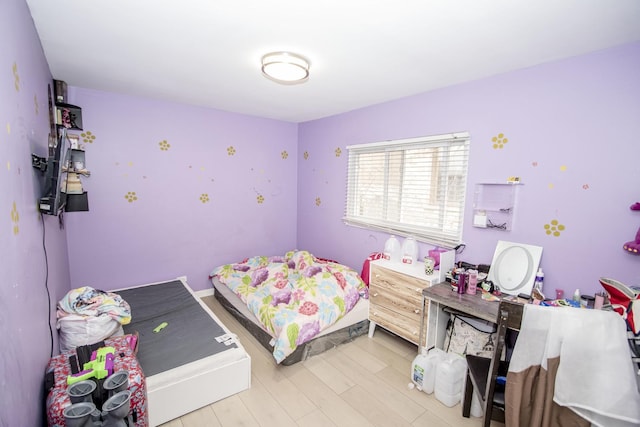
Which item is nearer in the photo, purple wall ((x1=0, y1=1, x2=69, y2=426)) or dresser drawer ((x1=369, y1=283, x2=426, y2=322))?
purple wall ((x1=0, y1=1, x2=69, y2=426))

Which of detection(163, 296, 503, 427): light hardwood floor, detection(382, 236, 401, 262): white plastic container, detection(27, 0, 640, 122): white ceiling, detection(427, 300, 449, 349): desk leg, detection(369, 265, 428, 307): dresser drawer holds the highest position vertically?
detection(27, 0, 640, 122): white ceiling

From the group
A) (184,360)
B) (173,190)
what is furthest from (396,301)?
(173,190)

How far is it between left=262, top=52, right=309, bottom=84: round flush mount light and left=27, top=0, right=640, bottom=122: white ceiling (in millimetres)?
65

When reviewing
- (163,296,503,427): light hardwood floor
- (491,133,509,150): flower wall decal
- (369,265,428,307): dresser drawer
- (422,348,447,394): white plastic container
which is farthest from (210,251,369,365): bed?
(491,133,509,150): flower wall decal

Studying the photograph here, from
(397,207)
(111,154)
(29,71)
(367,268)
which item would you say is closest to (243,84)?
(29,71)

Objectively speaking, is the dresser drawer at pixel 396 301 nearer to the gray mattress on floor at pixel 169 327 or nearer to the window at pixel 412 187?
the window at pixel 412 187

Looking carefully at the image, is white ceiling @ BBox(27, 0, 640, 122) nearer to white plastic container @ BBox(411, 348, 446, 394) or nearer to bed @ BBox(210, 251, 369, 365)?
bed @ BBox(210, 251, 369, 365)

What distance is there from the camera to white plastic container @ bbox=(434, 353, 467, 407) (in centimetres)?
194

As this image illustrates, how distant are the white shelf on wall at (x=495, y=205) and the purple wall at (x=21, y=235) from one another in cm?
274

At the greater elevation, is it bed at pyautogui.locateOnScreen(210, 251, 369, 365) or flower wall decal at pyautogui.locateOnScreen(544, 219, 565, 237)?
flower wall decal at pyautogui.locateOnScreen(544, 219, 565, 237)

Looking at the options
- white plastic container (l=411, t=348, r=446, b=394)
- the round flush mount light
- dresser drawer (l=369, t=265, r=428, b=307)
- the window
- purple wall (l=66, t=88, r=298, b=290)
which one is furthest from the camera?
purple wall (l=66, t=88, r=298, b=290)

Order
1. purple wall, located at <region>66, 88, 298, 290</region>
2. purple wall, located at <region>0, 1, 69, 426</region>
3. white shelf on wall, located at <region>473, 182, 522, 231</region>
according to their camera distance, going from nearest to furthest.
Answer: purple wall, located at <region>0, 1, 69, 426</region>
white shelf on wall, located at <region>473, 182, 522, 231</region>
purple wall, located at <region>66, 88, 298, 290</region>

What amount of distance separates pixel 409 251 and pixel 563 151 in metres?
1.37

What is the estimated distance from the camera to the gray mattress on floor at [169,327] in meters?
2.00
